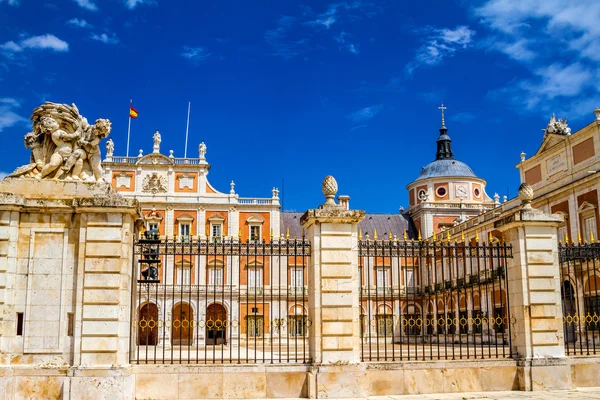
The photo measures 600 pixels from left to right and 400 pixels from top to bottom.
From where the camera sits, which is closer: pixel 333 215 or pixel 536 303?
pixel 333 215

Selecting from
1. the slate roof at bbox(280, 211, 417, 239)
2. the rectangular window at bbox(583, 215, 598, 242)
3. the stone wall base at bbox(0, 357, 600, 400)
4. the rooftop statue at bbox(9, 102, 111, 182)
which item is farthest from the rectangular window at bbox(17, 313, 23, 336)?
the slate roof at bbox(280, 211, 417, 239)

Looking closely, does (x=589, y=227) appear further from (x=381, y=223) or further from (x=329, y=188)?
(x=381, y=223)

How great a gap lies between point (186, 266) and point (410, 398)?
107 ft

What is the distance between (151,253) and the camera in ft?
42.0

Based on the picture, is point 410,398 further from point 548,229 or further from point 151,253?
point 151,253

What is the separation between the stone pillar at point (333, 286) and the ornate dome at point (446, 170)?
44.1 metres

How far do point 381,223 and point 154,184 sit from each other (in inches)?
783

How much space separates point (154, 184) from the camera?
49.4 meters

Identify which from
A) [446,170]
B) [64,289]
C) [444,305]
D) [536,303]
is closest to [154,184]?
[446,170]

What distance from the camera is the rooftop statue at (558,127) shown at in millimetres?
34112

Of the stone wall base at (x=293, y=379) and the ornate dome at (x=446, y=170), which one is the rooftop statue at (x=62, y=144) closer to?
the stone wall base at (x=293, y=379)

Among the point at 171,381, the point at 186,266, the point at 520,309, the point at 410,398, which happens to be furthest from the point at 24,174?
the point at 186,266

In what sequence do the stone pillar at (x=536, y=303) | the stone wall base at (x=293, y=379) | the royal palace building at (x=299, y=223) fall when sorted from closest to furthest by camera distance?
the stone wall base at (x=293, y=379)
the stone pillar at (x=536, y=303)
the royal palace building at (x=299, y=223)

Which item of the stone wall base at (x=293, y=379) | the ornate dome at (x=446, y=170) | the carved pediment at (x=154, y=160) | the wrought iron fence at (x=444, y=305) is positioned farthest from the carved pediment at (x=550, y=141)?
the carved pediment at (x=154, y=160)
